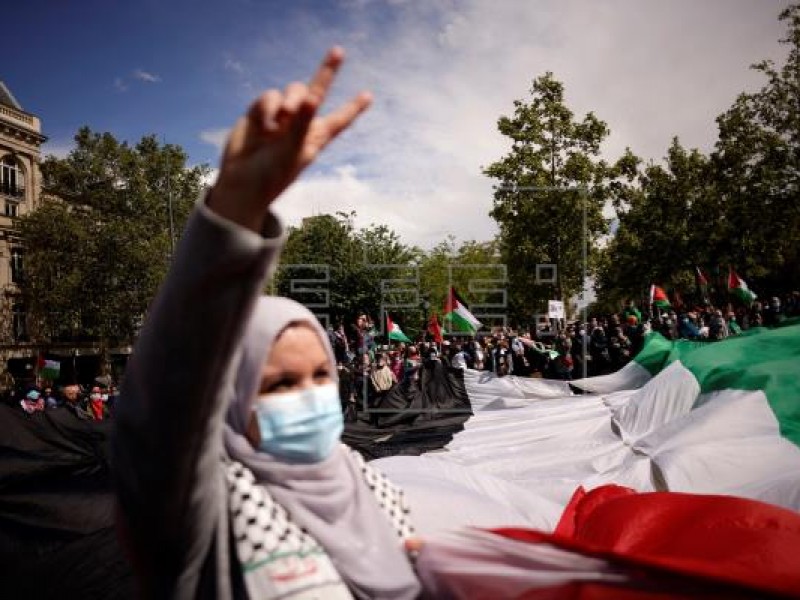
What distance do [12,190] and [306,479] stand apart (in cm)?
3660

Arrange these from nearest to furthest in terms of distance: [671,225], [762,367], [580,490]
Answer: [580,490]
[762,367]
[671,225]

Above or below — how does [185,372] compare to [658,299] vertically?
below

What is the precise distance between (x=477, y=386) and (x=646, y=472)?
5937 mm

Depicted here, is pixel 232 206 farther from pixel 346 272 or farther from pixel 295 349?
pixel 346 272

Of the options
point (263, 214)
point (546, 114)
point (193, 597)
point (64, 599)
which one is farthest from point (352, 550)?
point (546, 114)

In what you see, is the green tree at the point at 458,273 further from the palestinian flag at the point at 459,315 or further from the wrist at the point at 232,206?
the wrist at the point at 232,206

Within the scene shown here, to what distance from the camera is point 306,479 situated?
1.45m

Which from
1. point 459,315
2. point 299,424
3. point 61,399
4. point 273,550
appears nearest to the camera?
point 273,550

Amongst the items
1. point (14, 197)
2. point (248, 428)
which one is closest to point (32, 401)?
point (248, 428)

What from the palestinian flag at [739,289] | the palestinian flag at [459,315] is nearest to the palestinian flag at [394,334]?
the palestinian flag at [459,315]

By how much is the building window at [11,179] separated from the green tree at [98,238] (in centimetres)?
113

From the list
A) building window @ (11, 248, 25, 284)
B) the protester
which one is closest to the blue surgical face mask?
the protester

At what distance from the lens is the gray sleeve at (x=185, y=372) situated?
84cm

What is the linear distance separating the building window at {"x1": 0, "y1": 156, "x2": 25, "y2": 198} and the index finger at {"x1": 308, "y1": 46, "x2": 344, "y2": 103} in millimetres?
36616
